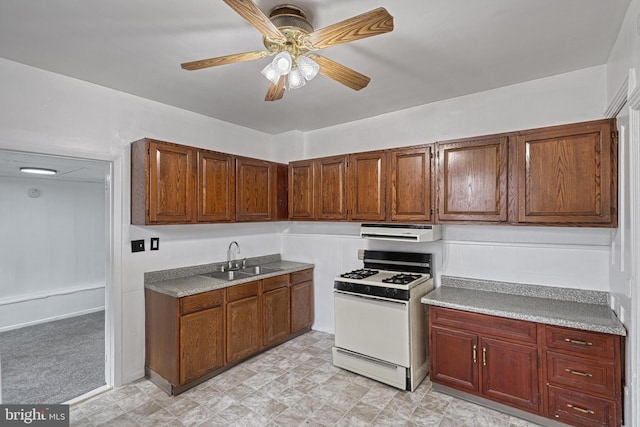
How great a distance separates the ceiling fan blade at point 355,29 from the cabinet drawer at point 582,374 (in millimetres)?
2360

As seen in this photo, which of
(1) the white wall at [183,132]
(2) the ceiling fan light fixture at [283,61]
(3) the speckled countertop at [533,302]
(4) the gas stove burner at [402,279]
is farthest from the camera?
(4) the gas stove burner at [402,279]

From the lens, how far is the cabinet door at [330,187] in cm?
347

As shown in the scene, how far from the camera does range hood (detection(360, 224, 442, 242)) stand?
2896 mm

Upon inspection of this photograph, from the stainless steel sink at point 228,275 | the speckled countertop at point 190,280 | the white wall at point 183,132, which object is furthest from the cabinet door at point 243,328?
the white wall at point 183,132

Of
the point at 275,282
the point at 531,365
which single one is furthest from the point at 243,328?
the point at 531,365

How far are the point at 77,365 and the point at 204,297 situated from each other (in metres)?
1.68

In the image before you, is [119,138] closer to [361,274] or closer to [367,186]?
[367,186]

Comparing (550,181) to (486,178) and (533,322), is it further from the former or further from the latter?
(533,322)

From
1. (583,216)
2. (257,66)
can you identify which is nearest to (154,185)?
(257,66)

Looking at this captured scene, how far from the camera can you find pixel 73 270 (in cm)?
518

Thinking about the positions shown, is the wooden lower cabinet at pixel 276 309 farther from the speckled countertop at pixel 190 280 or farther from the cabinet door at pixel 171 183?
the cabinet door at pixel 171 183

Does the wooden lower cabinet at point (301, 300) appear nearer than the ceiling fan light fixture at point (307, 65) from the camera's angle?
No

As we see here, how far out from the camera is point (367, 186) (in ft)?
10.8

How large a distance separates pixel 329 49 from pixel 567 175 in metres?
1.92
